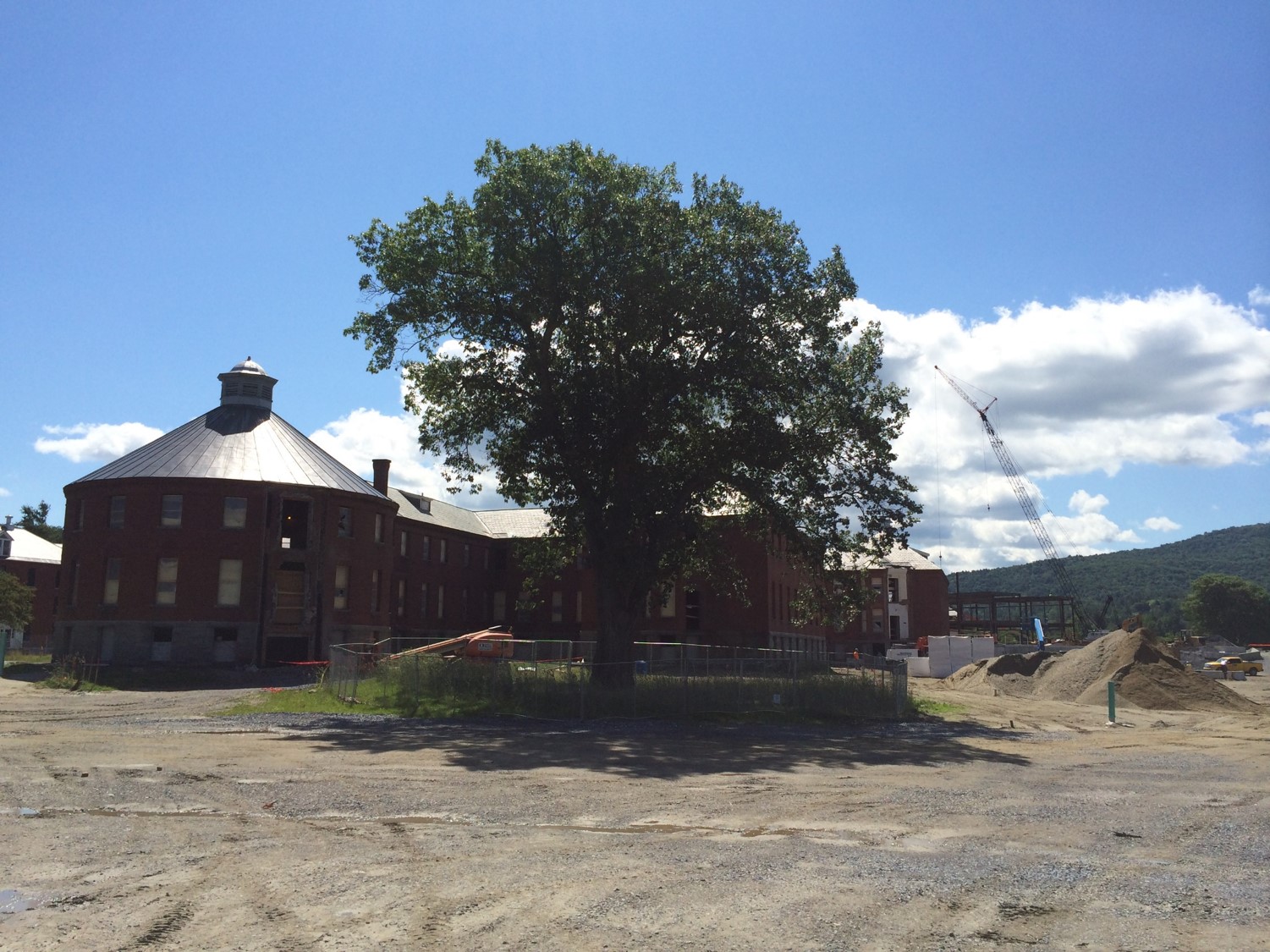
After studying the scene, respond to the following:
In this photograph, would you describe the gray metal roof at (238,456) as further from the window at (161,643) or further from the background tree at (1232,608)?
the background tree at (1232,608)

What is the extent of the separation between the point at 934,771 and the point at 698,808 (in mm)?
6829

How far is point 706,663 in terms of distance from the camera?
30.0m

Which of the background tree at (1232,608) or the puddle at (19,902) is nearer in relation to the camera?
the puddle at (19,902)

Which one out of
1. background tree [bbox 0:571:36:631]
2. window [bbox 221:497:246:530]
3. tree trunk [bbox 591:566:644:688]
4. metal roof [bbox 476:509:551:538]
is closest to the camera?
tree trunk [bbox 591:566:644:688]

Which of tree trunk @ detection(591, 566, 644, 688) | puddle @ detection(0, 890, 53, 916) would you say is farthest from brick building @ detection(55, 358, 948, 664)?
puddle @ detection(0, 890, 53, 916)

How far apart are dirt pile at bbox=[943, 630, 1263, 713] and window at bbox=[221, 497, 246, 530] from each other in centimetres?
4054

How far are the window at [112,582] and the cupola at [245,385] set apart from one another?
11.5 metres

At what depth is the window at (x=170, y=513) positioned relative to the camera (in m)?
52.2

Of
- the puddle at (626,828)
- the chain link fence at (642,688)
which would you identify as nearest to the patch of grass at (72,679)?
the chain link fence at (642,688)

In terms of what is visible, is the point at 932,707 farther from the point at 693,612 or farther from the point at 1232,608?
the point at 1232,608

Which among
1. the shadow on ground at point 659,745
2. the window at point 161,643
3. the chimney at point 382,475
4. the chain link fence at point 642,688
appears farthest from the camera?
the chimney at point 382,475

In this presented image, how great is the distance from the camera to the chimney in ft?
219

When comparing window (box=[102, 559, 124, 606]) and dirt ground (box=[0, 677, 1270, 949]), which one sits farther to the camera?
window (box=[102, 559, 124, 606])

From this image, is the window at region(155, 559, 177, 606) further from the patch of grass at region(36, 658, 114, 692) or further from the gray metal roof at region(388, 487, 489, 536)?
the gray metal roof at region(388, 487, 489, 536)
